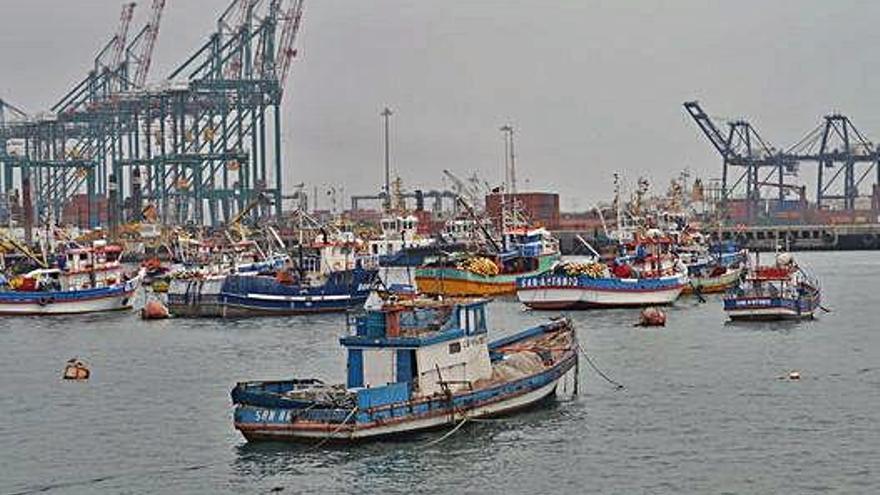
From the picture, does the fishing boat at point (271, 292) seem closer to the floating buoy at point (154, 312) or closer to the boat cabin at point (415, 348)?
the floating buoy at point (154, 312)

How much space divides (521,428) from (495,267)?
1911 inches

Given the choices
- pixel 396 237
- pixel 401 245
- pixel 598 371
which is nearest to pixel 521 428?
pixel 598 371

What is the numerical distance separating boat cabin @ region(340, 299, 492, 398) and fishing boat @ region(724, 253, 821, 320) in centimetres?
2884

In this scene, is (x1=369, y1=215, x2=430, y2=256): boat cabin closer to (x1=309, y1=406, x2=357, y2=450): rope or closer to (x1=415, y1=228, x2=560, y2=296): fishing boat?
(x1=415, y1=228, x2=560, y2=296): fishing boat

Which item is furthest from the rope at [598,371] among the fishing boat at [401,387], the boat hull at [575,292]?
the boat hull at [575,292]

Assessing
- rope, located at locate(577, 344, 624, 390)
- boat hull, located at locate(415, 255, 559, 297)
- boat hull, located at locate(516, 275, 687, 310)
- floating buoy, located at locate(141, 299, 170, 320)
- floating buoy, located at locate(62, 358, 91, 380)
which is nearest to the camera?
rope, located at locate(577, 344, 624, 390)

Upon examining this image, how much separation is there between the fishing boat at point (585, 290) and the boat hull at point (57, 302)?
22.9m

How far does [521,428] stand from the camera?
37156 millimetres

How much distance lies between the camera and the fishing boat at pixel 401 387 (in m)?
34.0

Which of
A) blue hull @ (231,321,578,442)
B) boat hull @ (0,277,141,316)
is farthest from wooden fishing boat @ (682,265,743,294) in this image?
blue hull @ (231,321,578,442)

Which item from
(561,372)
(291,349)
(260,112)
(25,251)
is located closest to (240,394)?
(561,372)

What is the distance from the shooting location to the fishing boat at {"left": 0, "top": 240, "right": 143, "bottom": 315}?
79.5m

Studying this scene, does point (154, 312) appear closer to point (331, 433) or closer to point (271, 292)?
point (271, 292)

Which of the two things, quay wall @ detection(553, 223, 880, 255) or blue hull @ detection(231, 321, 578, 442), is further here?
quay wall @ detection(553, 223, 880, 255)
